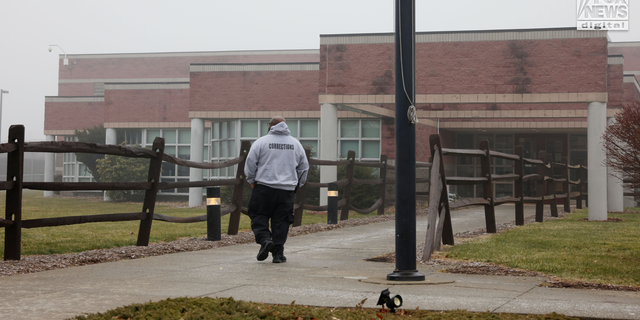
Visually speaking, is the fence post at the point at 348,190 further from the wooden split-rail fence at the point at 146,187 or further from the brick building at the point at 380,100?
the brick building at the point at 380,100

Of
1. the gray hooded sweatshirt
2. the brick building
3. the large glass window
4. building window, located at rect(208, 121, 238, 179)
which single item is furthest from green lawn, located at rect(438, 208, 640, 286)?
the large glass window

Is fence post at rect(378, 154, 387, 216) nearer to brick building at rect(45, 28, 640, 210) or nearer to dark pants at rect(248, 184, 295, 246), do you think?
brick building at rect(45, 28, 640, 210)

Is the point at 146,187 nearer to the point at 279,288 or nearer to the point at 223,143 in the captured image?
the point at 279,288

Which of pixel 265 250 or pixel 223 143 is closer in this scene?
pixel 265 250

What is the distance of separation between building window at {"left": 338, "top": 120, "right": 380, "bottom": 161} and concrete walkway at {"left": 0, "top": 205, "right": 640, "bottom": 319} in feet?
60.8

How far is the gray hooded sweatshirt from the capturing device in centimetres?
797

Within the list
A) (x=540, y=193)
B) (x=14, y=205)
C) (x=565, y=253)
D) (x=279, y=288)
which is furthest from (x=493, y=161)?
(x=279, y=288)

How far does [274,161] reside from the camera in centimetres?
802

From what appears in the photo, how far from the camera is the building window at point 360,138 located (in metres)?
26.5

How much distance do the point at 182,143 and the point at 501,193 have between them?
1522 cm

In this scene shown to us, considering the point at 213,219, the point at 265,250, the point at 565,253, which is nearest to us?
the point at 265,250

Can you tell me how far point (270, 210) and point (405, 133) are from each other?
2390 mm

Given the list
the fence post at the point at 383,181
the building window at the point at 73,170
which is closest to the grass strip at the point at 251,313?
the fence post at the point at 383,181

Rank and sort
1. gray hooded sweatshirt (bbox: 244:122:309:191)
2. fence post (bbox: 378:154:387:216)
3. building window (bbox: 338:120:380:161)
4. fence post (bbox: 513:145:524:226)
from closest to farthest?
gray hooded sweatshirt (bbox: 244:122:309:191) < fence post (bbox: 513:145:524:226) < fence post (bbox: 378:154:387:216) < building window (bbox: 338:120:380:161)
